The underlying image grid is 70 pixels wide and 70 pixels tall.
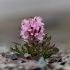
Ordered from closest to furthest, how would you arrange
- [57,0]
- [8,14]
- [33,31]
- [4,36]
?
[33,31], [4,36], [8,14], [57,0]

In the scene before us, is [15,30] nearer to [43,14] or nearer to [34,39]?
[43,14]

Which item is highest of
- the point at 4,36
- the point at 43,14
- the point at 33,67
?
the point at 43,14

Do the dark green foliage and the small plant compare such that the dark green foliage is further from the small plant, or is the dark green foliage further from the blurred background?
the blurred background

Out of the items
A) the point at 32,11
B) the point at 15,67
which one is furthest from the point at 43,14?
the point at 15,67

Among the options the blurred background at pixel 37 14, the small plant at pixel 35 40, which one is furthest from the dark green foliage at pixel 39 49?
the blurred background at pixel 37 14

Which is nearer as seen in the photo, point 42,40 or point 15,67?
point 15,67

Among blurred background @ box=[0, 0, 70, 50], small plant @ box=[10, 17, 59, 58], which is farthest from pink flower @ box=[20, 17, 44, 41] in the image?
blurred background @ box=[0, 0, 70, 50]

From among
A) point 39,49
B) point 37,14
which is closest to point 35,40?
Result: point 39,49
